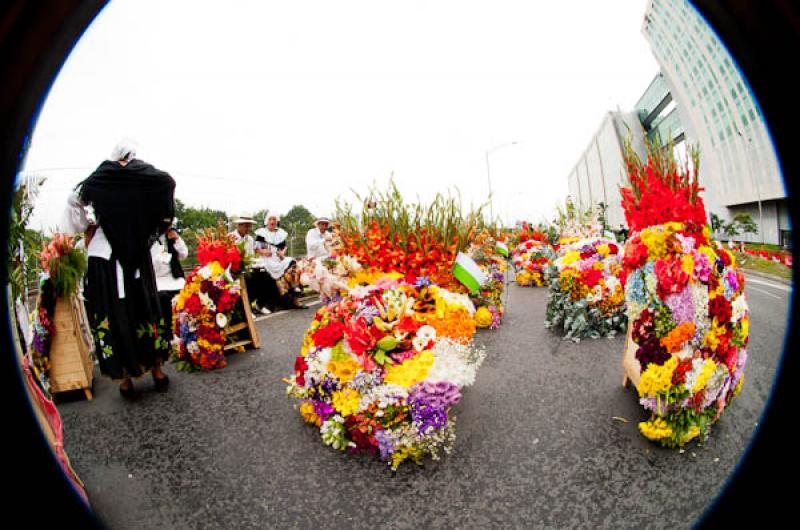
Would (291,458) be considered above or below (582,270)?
below

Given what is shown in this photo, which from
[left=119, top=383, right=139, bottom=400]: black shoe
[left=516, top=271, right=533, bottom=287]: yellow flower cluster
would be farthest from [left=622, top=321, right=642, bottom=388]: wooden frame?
[left=516, top=271, right=533, bottom=287]: yellow flower cluster

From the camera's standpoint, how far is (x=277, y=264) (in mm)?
8547

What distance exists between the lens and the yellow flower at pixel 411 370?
2.65 m

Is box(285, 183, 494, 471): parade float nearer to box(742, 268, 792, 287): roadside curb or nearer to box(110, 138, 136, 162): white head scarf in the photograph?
box(110, 138, 136, 162): white head scarf

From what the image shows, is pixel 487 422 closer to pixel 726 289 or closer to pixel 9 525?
pixel 726 289

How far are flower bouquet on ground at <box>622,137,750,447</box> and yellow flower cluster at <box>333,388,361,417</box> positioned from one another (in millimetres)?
2028

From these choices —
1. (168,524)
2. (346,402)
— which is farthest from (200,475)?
(346,402)

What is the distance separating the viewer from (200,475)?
2604 millimetres

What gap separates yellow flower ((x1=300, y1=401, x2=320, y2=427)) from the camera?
326 centimetres

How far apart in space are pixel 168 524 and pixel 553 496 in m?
2.17

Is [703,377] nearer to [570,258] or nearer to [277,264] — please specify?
[570,258]

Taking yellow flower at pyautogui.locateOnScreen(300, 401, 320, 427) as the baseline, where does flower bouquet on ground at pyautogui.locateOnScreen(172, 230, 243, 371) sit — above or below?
above

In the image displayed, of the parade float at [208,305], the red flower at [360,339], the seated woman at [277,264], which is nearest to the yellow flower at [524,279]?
the seated woman at [277,264]

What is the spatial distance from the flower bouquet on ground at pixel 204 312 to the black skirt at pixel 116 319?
2.89 ft
